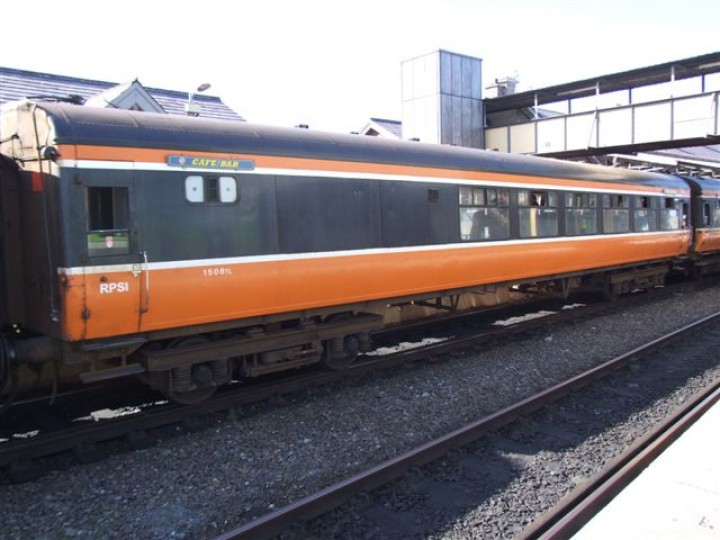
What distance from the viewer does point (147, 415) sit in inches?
227

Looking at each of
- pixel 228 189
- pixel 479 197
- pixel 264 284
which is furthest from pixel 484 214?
pixel 228 189

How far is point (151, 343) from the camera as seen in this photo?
235 inches

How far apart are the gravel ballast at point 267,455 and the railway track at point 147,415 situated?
0.53 ft

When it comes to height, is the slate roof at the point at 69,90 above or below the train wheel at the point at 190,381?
above

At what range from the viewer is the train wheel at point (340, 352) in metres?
7.43

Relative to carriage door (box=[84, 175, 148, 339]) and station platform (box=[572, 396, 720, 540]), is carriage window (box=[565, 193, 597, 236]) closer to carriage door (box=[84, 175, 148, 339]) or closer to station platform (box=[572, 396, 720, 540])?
station platform (box=[572, 396, 720, 540])

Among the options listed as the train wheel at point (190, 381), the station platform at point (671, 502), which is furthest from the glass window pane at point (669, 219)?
the train wheel at point (190, 381)

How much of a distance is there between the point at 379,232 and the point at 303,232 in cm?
124

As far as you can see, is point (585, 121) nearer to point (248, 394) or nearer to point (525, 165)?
point (525, 165)

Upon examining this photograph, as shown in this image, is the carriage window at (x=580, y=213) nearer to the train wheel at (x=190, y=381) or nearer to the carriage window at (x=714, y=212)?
the train wheel at (x=190, y=381)

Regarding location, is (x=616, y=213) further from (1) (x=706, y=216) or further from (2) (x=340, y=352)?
(2) (x=340, y=352)

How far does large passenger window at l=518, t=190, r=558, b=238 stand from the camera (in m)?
10.1

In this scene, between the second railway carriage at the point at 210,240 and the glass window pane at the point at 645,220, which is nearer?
the second railway carriage at the point at 210,240

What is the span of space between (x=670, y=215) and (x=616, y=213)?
3.90 meters
